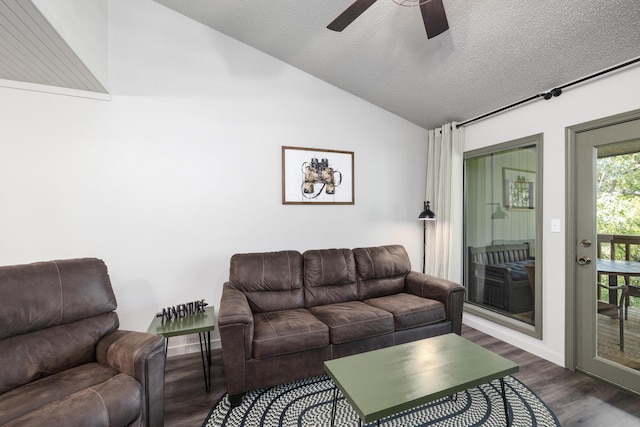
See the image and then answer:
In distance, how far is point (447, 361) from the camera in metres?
1.71

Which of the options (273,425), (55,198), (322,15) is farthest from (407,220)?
(55,198)

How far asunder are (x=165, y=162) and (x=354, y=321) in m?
2.27

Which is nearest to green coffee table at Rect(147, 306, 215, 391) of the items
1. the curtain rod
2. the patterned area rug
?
the patterned area rug

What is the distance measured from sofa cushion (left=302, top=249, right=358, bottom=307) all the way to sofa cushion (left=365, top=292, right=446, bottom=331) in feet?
0.92

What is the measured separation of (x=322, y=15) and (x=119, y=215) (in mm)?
2513

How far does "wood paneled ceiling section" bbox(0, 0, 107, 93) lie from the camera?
157 centimetres

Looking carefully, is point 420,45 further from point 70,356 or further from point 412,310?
point 70,356

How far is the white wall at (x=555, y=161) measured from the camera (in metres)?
2.27

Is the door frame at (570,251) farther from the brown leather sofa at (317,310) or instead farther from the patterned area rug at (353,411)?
the brown leather sofa at (317,310)

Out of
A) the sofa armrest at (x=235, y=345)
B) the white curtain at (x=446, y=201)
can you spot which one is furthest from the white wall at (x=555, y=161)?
the sofa armrest at (x=235, y=345)

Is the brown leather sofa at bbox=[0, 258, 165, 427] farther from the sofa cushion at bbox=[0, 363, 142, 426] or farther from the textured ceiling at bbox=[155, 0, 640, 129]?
the textured ceiling at bbox=[155, 0, 640, 129]

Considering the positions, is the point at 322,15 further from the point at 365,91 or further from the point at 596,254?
the point at 596,254

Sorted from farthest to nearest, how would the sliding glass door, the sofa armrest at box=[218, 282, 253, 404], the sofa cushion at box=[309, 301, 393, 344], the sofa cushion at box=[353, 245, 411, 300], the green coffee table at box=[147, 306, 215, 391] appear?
the sofa cushion at box=[353, 245, 411, 300] < the sliding glass door < the sofa cushion at box=[309, 301, 393, 344] < the green coffee table at box=[147, 306, 215, 391] < the sofa armrest at box=[218, 282, 253, 404]

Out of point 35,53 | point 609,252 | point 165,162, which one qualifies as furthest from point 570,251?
point 35,53
